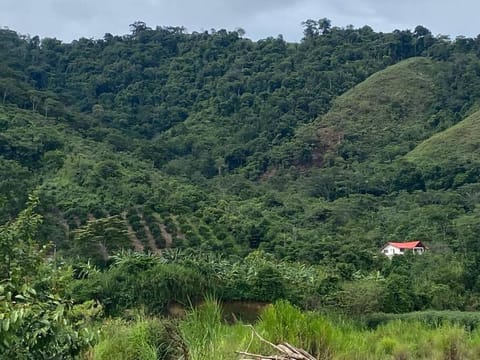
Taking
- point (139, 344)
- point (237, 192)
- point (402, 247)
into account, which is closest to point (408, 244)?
point (402, 247)

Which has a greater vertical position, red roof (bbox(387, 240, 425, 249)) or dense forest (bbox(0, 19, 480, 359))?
dense forest (bbox(0, 19, 480, 359))

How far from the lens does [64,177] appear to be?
33.5 m

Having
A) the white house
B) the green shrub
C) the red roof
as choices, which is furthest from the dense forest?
the red roof

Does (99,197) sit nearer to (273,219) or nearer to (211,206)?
(211,206)

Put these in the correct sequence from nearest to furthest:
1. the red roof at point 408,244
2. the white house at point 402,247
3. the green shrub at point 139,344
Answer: the green shrub at point 139,344, the white house at point 402,247, the red roof at point 408,244

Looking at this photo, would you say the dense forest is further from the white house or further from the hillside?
the white house

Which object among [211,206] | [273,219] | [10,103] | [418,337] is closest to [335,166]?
[273,219]

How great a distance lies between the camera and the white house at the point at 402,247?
31.8 meters

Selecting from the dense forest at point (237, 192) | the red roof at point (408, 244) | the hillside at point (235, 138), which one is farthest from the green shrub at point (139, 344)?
the red roof at point (408, 244)

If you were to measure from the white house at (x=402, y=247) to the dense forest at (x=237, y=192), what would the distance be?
2.89 feet

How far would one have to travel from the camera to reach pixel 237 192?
149 ft

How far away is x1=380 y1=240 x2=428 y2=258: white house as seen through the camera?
104 ft

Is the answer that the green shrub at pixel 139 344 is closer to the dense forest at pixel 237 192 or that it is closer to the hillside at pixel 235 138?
the dense forest at pixel 237 192

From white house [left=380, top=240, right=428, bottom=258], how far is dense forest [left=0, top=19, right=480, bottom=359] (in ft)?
2.89
